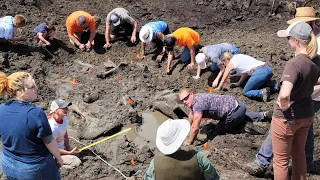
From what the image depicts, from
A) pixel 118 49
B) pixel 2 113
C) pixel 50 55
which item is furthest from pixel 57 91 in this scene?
pixel 2 113

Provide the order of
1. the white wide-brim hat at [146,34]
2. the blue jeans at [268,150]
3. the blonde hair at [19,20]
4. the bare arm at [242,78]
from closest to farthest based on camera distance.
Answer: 1. the blue jeans at [268,150]
2. the bare arm at [242,78]
3. the blonde hair at [19,20]
4. the white wide-brim hat at [146,34]

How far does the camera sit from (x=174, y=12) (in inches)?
454

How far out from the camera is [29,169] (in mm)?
3771

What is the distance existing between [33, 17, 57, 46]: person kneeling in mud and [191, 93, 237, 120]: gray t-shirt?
186 inches

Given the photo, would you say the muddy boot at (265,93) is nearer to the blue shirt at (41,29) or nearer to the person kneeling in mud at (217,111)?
the person kneeling in mud at (217,111)

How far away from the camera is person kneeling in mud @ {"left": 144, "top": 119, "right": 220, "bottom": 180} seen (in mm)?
3365

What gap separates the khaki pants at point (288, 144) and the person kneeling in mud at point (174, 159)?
1.18 m

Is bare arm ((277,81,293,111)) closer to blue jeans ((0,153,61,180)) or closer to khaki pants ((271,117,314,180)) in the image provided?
khaki pants ((271,117,314,180))

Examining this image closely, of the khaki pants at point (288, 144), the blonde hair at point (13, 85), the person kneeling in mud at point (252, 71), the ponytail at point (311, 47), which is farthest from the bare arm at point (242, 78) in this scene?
the blonde hair at point (13, 85)

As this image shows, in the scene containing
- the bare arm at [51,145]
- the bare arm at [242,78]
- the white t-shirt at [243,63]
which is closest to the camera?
the bare arm at [51,145]

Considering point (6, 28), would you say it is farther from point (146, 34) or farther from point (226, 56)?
point (226, 56)

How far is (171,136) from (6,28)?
641 centimetres

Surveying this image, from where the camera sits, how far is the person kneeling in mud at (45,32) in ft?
30.7

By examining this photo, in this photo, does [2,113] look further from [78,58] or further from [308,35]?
[78,58]
